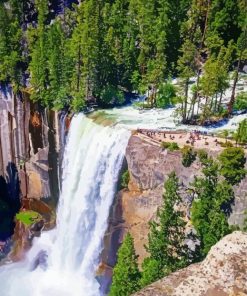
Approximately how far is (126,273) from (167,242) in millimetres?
4345

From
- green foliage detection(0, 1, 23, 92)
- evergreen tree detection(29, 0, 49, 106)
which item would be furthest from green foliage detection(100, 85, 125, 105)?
green foliage detection(0, 1, 23, 92)

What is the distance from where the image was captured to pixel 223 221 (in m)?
41.7

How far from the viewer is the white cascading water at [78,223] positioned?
50344 millimetres

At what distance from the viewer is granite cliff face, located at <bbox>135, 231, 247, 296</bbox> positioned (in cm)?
1959

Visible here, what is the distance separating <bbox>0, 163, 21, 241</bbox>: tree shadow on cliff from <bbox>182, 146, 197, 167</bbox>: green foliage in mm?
26160

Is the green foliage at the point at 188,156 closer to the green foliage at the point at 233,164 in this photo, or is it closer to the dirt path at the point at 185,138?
the dirt path at the point at 185,138

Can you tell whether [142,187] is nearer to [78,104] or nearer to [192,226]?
[192,226]

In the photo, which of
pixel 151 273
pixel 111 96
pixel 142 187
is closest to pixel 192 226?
pixel 151 273

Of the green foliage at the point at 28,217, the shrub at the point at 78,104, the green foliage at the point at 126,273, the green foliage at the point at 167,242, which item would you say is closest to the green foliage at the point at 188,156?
the green foliage at the point at 167,242

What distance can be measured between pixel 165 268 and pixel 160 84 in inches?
914

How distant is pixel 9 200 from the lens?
65312mm

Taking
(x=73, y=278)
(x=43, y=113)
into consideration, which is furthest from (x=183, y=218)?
(x=43, y=113)

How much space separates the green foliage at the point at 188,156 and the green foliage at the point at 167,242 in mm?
2313

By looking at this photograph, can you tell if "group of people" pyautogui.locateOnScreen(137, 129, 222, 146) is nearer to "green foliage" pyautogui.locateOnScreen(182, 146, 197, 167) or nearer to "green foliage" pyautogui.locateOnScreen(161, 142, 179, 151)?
"green foliage" pyautogui.locateOnScreen(161, 142, 179, 151)
